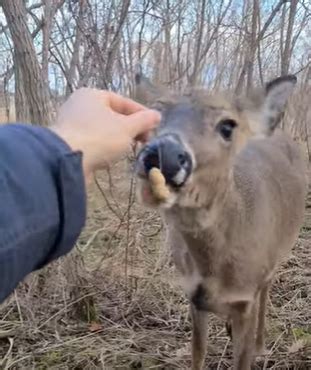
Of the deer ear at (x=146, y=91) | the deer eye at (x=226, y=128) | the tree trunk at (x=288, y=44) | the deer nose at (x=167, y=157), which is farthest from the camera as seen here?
the tree trunk at (x=288, y=44)

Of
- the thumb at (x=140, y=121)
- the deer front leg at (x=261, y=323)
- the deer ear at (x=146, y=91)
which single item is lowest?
the deer front leg at (x=261, y=323)

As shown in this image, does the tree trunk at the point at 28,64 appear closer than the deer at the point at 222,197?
No

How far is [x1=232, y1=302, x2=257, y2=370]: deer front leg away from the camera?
10.9 feet

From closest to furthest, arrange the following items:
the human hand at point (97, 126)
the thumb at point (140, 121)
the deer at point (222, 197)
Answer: the human hand at point (97, 126)
the thumb at point (140, 121)
the deer at point (222, 197)

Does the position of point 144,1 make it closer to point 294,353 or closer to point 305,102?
point 294,353

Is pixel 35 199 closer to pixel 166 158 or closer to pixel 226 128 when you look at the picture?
pixel 166 158

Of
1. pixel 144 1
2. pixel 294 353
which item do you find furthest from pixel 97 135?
pixel 144 1

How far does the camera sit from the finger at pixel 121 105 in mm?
1550

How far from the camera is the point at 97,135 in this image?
4.41ft

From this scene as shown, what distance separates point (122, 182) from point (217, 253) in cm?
182

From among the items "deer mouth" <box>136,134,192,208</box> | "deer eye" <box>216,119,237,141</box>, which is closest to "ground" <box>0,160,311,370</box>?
"deer eye" <box>216,119,237,141</box>

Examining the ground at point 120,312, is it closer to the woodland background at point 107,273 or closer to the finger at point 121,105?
the woodland background at point 107,273

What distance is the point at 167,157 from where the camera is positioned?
2053 mm

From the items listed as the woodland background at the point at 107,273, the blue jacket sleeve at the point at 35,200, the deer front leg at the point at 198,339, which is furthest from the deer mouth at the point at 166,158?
the woodland background at the point at 107,273
